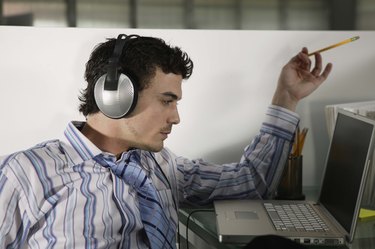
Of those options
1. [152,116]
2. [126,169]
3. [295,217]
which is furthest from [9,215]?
[295,217]

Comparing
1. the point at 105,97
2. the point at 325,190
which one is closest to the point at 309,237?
the point at 325,190

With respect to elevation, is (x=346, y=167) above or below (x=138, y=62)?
below

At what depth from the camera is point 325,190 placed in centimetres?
143

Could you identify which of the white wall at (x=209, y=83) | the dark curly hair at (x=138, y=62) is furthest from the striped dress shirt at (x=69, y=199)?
the white wall at (x=209, y=83)

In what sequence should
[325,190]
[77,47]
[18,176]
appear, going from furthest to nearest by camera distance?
1. [77,47]
2. [325,190]
3. [18,176]

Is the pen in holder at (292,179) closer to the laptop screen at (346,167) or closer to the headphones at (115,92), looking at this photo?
the laptop screen at (346,167)

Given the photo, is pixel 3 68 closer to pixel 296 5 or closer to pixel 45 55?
pixel 45 55

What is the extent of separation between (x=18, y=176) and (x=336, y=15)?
116 cm

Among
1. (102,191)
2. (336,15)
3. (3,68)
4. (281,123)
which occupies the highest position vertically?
(336,15)

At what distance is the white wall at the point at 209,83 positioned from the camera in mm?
1749

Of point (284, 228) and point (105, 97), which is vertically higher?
point (105, 97)

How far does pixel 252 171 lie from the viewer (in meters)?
1.52

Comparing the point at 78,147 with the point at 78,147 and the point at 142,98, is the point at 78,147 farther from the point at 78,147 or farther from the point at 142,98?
the point at 142,98

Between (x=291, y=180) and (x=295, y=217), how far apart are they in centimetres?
32
